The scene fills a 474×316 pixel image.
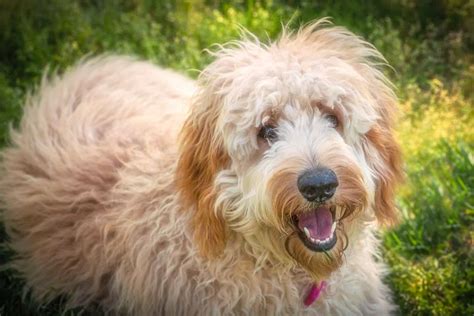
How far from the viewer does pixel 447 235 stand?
17.0 feet

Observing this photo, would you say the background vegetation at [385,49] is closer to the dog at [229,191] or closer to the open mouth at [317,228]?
the dog at [229,191]

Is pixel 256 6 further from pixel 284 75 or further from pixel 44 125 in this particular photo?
pixel 284 75

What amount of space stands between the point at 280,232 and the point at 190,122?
0.66 m

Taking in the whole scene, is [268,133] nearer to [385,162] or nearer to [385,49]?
[385,162]

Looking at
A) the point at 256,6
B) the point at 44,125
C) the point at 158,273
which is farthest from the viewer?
the point at 256,6

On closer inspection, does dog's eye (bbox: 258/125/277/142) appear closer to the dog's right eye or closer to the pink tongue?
the dog's right eye

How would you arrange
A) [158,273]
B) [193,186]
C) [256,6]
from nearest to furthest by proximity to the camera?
[193,186], [158,273], [256,6]

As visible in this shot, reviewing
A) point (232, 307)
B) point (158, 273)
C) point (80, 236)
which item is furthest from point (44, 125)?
point (232, 307)

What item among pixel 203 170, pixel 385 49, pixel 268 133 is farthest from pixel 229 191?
pixel 385 49

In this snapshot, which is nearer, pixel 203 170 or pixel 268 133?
pixel 268 133

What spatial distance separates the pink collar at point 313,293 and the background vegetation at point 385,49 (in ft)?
4.05

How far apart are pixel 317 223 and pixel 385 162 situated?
0.47m

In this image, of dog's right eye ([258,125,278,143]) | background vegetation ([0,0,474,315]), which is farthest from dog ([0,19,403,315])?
background vegetation ([0,0,474,315])

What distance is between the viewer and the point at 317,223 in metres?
3.60
